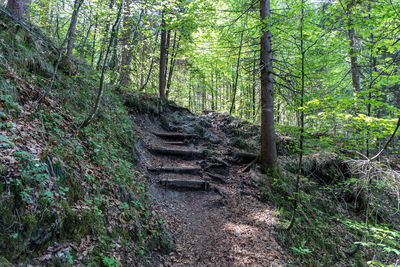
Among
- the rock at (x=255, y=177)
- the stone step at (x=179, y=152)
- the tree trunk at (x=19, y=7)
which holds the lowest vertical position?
the rock at (x=255, y=177)

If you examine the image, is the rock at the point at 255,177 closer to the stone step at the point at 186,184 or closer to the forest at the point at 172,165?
the forest at the point at 172,165

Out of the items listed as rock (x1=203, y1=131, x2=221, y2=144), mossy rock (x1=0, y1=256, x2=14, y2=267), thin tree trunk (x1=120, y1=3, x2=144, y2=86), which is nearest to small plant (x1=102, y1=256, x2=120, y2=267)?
mossy rock (x1=0, y1=256, x2=14, y2=267)

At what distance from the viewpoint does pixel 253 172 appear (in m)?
8.13

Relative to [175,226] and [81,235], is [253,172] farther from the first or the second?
[81,235]

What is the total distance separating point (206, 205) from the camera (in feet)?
22.9

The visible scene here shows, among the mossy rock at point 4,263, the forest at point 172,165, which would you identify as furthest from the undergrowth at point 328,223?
the mossy rock at point 4,263

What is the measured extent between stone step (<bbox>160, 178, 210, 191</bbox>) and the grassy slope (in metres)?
1.09

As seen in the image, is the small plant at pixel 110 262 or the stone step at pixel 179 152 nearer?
the small plant at pixel 110 262

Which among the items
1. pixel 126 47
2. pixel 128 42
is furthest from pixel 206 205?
pixel 128 42

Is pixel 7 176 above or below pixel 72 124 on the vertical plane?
below

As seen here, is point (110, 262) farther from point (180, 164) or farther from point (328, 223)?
point (328, 223)

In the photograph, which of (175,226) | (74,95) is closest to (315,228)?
(175,226)

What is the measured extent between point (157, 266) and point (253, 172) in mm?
5175

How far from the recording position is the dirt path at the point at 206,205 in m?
4.85
